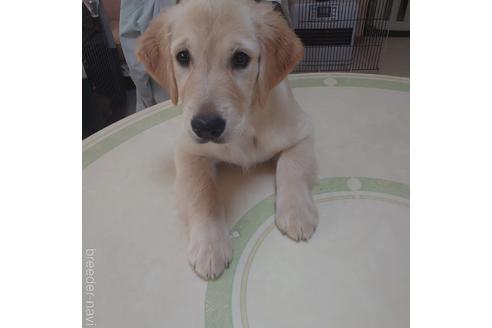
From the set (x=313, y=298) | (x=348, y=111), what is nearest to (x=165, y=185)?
(x=313, y=298)

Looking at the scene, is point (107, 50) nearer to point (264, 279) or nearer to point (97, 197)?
point (97, 197)

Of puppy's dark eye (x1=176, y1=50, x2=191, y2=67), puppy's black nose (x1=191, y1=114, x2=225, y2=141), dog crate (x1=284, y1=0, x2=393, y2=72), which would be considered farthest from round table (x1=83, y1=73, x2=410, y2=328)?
dog crate (x1=284, y1=0, x2=393, y2=72)

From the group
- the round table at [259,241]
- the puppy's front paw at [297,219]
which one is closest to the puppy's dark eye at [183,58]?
the round table at [259,241]

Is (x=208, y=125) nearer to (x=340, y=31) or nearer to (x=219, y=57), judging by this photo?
(x=219, y=57)

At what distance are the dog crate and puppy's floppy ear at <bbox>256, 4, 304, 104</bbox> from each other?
158 centimetres

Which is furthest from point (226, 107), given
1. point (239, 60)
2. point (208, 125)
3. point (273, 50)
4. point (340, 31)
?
point (340, 31)

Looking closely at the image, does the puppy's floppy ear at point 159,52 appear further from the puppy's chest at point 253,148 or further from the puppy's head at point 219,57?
the puppy's chest at point 253,148

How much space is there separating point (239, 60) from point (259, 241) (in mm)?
543

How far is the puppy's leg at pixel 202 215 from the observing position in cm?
93

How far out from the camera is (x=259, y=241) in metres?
1.01

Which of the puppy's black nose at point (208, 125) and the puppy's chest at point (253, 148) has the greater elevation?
the puppy's black nose at point (208, 125)

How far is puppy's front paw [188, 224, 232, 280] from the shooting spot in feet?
3.03

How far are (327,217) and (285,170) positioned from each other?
0.21m

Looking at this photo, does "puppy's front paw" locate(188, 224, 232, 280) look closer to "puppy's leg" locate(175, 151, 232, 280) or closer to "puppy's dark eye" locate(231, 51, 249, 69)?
"puppy's leg" locate(175, 151, 232, 280)
